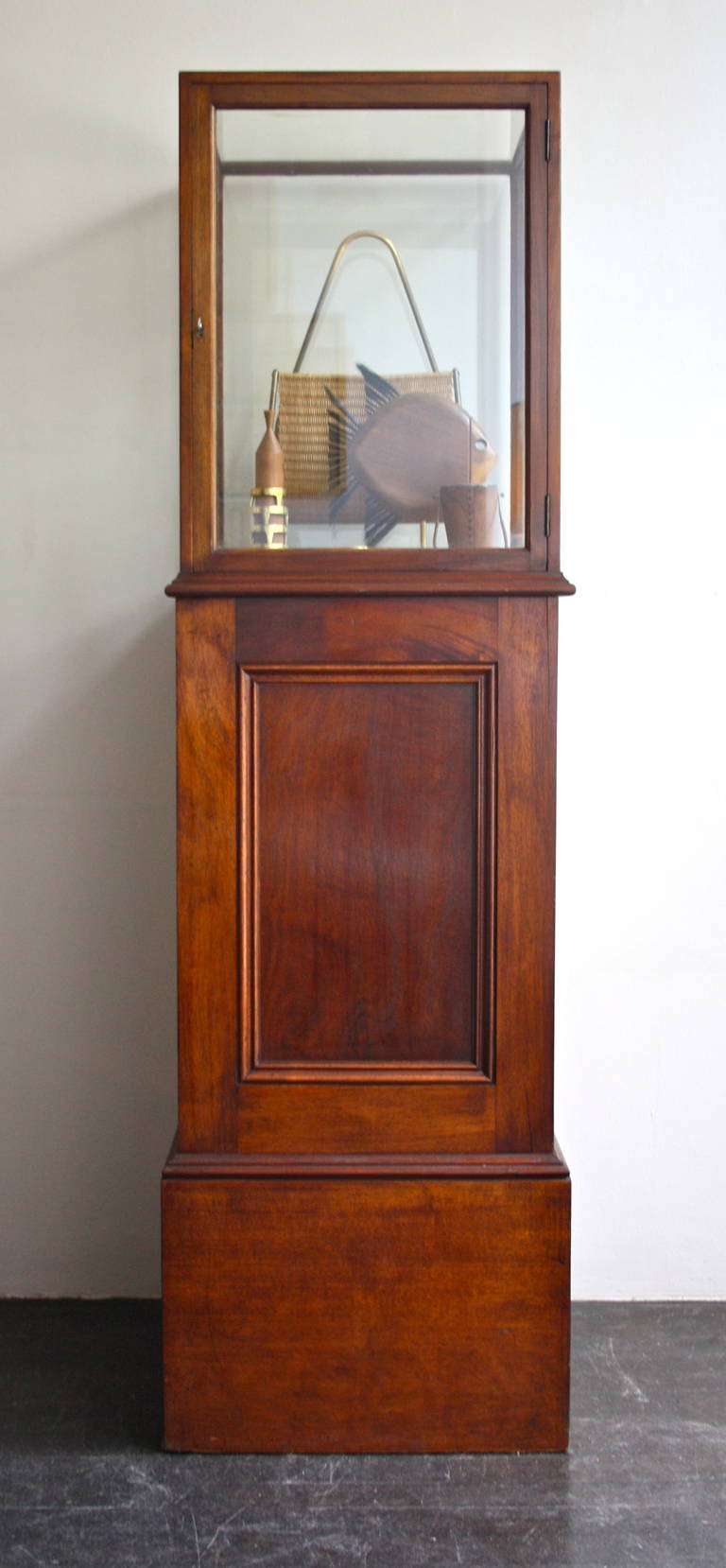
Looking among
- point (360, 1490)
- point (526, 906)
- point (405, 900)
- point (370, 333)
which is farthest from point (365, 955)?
point (370, 333)

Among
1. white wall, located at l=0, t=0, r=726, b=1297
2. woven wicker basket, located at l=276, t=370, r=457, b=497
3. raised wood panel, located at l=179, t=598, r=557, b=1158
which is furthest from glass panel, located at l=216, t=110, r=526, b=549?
white wall, located at l=0, t=0, r=726, b=1297

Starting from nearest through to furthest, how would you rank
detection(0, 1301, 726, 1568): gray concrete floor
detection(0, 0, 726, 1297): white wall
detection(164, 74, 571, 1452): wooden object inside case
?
detection(0, 1301, 726, 1568): gray concrete floor → detection(164, 74, 571, 1452): wooden object inside case → detection(0, 0, 726, 1297): white wall

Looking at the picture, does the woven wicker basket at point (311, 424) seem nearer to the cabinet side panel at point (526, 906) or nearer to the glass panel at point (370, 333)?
the glass panel at point (370, 333)

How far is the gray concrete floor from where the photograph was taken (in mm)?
1448

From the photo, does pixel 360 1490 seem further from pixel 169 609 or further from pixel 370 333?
pixel 370 333

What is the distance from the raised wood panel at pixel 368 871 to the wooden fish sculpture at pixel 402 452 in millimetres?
223

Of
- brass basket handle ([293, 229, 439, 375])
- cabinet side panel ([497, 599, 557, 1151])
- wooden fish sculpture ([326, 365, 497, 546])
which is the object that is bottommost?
cabinet side panel ([497, 599, 557, 1151])

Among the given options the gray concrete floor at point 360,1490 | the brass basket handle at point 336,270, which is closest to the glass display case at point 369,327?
the brass basket handle at point 336,270

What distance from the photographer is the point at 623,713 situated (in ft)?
6.82

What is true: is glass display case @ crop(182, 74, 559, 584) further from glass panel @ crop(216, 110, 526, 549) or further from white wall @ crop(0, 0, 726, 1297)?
white wall @ crop(0, 0, 726, 1297)

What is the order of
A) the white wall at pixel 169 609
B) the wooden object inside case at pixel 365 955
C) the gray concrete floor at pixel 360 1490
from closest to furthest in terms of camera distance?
the gray concrete floor at pixel 360 1490 → the wooden object inside case at pixel 365 955 → the white wall at pixel 169 609

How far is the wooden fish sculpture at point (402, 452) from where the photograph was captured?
1654mm

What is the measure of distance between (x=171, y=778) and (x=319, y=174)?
92cm

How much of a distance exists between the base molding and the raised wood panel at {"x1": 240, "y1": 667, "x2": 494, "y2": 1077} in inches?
6.3
